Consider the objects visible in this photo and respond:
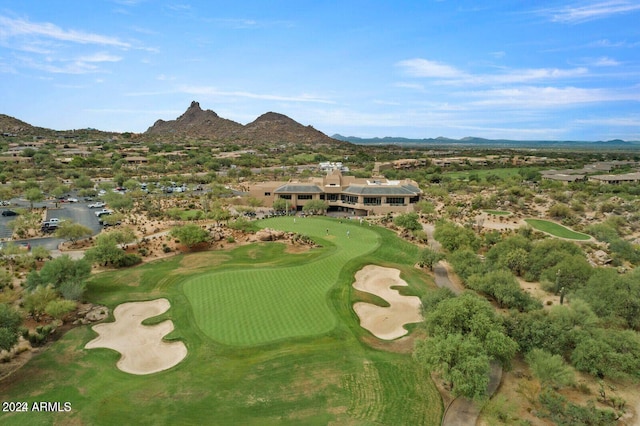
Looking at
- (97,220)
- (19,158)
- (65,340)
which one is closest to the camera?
(65,340)

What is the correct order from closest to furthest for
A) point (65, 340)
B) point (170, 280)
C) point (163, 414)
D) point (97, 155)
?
1. point (163, 414)
2. point (65, 340)
3. point (170, 280)
4. point (97, 155)

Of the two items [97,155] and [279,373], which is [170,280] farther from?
[97,155]

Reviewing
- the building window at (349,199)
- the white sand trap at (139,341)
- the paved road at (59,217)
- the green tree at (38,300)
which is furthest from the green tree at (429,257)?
the paved road at (59,217)

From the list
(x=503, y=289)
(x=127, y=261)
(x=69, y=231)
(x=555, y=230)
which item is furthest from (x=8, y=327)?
(x=555, y=230)

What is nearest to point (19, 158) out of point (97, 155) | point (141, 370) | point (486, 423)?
point (97, 155)

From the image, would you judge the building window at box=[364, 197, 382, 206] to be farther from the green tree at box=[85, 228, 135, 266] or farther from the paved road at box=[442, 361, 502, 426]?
the paved road at box=[442, 361, 502, 426]

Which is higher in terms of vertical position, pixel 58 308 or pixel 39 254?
pixel 39 254

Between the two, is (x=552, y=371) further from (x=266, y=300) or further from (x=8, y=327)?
(x=8, y=327)
